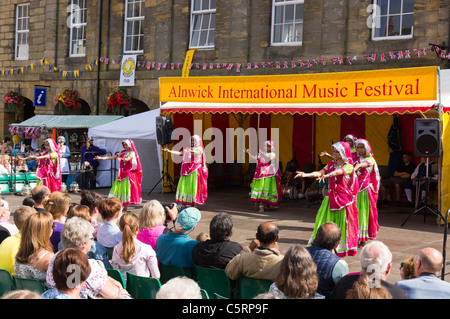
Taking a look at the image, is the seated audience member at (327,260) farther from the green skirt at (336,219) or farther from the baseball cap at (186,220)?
the green skirt at (336,219)

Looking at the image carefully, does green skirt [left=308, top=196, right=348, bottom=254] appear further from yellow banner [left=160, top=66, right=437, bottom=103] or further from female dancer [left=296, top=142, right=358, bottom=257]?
yellow banner [left=160, top=66, right=437, bottom=103]

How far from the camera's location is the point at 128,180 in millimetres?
12266

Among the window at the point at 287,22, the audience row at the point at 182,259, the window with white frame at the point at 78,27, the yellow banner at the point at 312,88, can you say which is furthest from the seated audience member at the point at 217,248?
the window with white frame at the point at 78,27

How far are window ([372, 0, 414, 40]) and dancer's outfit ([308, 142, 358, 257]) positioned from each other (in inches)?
265

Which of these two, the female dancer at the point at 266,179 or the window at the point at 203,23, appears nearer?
the female dancer at the point at 266,179

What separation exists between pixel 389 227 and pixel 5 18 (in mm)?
18905

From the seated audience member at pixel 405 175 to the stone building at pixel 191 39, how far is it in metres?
2.21

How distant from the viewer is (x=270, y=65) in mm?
16312

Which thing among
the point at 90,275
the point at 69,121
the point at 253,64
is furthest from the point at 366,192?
the point at 69,121

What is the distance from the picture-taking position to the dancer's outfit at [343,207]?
8328 millimetres

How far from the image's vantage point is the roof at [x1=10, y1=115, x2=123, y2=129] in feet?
61.7

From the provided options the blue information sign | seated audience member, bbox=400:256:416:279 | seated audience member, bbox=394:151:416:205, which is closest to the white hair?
seated audience member, bbox=400:256:416:279

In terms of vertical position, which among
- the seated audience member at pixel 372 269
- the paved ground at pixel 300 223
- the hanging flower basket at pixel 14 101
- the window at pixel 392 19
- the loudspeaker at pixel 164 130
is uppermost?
the window at pixel 392 19

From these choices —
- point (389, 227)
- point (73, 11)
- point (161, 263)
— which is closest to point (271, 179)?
point (389, 227)
